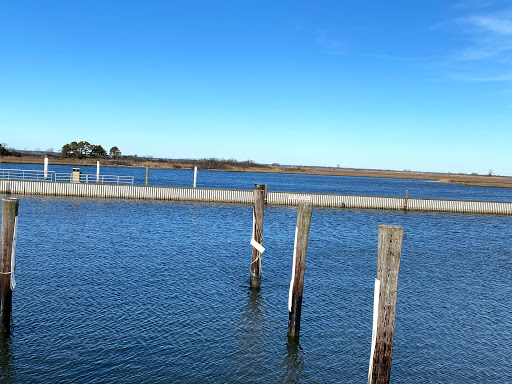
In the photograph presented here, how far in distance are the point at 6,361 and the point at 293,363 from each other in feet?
22.6

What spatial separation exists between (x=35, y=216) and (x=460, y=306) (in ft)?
92.5

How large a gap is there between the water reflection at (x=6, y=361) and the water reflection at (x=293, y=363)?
612cm

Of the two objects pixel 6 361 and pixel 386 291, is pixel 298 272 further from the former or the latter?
Answer: pixel 6 361

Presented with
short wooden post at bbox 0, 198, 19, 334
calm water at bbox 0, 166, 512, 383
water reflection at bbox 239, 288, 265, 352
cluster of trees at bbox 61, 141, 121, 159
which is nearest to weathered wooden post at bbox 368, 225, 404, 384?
calm water at bbox 0, 166, 512, 383

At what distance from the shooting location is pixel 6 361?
10703 mm

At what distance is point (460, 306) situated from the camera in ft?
55.8

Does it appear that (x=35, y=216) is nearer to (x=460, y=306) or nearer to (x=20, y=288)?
(x=20, y=288)

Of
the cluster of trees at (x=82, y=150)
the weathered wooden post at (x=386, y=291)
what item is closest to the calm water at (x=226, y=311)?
the weathered wooden post at (x=386, y=291)

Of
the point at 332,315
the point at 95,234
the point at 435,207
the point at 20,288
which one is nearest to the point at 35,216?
the point at 95,234

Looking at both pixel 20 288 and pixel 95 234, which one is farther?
pixel 95 234

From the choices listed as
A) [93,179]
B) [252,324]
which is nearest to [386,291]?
[252,324]

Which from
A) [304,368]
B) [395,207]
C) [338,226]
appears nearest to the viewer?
[304,368]

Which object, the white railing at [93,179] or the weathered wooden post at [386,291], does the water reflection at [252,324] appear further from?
the white railing at [93,179]

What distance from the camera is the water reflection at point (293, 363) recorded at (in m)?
10.8
